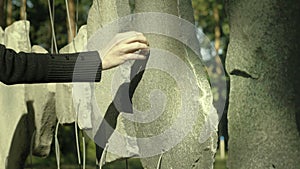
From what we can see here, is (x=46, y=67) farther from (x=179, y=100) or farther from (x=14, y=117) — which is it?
(x=14, y=117)

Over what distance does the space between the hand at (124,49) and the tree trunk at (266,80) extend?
7.8 inches

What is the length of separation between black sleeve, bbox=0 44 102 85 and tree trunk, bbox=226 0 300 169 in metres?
0.31

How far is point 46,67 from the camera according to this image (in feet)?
5.26

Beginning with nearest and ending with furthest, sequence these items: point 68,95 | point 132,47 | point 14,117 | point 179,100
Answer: point 132,47
point 179,100
point 68,95
point 14,117

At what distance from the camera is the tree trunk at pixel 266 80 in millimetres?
1555

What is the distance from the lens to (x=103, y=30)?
6.55ft

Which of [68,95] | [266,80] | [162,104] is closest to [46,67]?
[162,104]

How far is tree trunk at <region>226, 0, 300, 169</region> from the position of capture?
1555mm

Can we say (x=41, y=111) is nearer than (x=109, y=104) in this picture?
No

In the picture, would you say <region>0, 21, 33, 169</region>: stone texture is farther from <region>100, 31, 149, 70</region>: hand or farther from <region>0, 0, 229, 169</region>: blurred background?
<region>0, 0, 229, 169</region>: blurred background

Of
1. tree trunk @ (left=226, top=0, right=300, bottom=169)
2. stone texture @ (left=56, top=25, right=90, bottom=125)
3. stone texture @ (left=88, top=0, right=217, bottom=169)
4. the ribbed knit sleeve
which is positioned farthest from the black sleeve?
stone texture @ (left=56, top=25, right=90, bottom=125)

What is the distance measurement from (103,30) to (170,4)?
0.29 metres

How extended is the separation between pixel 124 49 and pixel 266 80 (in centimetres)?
31

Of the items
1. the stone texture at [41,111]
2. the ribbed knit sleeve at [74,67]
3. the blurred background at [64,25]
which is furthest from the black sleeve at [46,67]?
the blurred background at [64,25]
